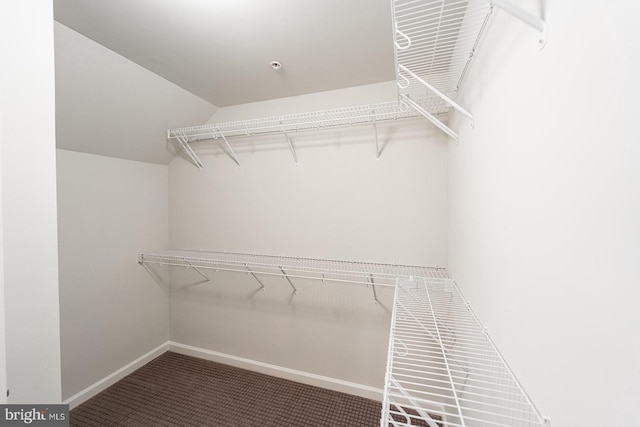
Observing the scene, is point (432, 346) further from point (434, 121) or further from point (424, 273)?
point (434, 121)

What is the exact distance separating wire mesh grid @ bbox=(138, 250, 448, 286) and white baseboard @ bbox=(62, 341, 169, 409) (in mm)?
860

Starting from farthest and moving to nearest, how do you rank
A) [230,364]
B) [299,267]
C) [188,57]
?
[230,364] < [299,267] < [188,57]

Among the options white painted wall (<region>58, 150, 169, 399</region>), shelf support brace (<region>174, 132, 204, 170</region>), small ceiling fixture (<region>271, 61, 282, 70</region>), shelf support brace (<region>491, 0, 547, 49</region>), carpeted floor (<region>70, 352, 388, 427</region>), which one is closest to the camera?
shelf support brace (<region>491, 0, 547, 49</region>)

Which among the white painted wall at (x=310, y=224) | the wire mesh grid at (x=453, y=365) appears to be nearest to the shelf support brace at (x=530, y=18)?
the wire mesh grid at (x=453, y=365)

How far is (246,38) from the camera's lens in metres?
1.41

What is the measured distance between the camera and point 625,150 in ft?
1.07

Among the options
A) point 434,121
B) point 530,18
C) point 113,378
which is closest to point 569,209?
point 530,18

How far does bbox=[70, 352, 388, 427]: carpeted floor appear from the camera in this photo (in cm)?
179

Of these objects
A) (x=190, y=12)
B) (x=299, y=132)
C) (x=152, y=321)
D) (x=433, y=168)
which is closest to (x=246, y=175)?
(x=299, y=132)

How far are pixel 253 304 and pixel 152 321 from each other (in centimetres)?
105

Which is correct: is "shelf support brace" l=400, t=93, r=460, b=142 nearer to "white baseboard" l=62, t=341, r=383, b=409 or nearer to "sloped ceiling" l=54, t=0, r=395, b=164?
"sloped ceiling" l=54, t=0, r=395, b=164

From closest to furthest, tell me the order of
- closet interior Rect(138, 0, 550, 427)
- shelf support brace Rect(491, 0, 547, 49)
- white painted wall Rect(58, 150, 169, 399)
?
shelf support brace Rect(491, 0, 547, 49), closet interior Rect(138, 0, 550, 427), white painted wall Rect(58, 150, 169, 399)

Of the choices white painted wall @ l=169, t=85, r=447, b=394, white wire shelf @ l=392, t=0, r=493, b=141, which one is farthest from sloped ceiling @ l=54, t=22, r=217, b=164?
white wire shelf @ l=392, t=0, r=493, b=141

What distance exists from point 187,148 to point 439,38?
2202 mm
